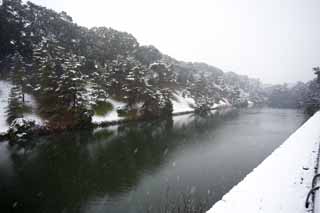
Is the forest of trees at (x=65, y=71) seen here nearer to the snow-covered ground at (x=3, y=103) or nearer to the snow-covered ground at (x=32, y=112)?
the snow-covered ground at (x=32, y=112)

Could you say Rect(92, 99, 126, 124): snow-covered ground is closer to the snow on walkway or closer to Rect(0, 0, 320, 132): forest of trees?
Rect(0, 0, 320, 132): forest of trees

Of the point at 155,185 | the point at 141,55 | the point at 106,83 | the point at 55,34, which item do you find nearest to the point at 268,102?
the point at 141,55

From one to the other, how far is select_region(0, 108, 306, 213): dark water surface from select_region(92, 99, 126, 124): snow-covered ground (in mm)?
9011

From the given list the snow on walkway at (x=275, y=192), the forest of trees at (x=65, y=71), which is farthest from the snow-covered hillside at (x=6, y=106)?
the snow on walkway at (x=275, y=192)

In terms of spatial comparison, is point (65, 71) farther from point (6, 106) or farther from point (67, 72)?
point (6, 106)

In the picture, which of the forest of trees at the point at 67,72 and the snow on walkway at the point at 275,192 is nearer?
the snow on walkway at the point at 275,192

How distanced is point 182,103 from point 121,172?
52714 millimetres

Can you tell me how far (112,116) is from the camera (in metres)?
39.9

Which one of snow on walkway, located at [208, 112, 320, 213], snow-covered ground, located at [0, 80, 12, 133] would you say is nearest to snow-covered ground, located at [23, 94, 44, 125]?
snow-covered ground, located at [0, 80, 12, 133]

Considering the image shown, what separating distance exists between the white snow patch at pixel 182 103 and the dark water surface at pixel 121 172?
3383 centimetres

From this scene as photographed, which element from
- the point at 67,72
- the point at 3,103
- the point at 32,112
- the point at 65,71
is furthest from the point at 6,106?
the point at 67,72

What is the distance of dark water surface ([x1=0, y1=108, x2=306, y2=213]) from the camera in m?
11.2

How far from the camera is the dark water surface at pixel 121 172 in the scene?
36.9ft

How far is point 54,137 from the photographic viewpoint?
27.0 metres
